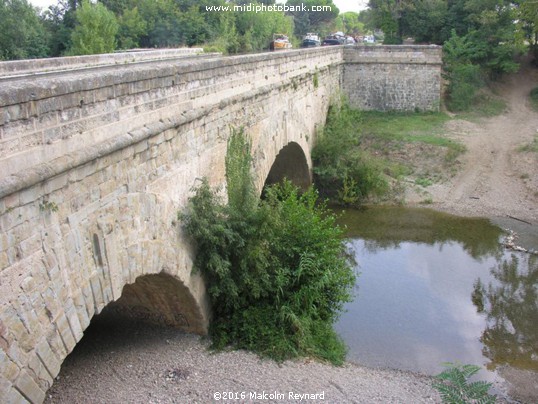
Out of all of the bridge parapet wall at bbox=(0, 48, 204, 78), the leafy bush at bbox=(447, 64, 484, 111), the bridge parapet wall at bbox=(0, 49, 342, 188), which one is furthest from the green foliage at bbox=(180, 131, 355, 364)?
the leafy bush at bbox=(447, 64, 484, 111)

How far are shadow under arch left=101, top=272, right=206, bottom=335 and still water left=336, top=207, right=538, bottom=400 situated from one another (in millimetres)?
3053

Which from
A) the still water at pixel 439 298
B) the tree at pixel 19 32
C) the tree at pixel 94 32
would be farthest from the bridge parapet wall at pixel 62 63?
the tree at pixel 19 32

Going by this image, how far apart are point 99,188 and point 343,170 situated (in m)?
13.6

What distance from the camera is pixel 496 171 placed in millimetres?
20484

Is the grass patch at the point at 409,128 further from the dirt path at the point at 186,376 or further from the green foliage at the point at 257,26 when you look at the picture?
the green foliage at the point at 257,26

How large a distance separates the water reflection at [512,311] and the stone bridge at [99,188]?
5433 millimetres

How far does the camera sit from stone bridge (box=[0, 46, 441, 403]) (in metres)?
4.62

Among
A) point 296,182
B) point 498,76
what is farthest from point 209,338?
point 498,76

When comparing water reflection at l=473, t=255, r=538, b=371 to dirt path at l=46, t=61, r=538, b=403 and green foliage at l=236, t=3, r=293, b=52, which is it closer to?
dirt path at l=46, t=61, r=538, b=403

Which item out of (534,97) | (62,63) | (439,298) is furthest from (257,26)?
(439,298)

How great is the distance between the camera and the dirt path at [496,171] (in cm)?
1830

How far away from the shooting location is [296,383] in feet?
26.6

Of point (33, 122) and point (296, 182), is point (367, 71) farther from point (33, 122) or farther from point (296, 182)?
point (33, 122)

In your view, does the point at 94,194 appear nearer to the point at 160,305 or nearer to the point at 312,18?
the point at 160,305
